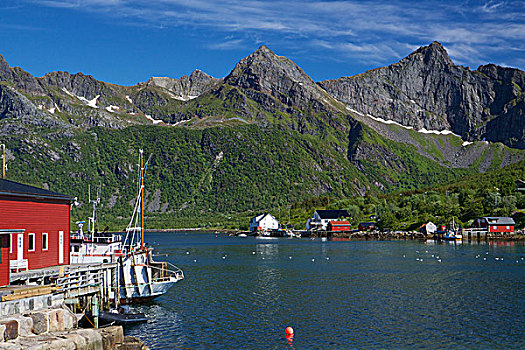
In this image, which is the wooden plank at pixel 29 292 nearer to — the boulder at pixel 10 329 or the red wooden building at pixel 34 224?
the boulder at pixel 10 329

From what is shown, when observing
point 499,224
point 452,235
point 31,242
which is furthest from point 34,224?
point 499,224

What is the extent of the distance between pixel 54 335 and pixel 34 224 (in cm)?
1829

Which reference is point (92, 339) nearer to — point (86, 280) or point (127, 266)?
point (86, 280)

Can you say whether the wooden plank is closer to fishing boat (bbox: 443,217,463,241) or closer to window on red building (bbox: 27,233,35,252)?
window on red building (bbox: 27,233,35,252)

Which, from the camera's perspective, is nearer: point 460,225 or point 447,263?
point 447,263

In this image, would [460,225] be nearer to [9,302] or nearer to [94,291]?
[94,291]

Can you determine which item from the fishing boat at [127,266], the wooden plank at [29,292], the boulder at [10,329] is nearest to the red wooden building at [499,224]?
the fishing boat at [127,266]

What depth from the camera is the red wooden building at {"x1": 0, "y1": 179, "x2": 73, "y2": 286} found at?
41.7 meters

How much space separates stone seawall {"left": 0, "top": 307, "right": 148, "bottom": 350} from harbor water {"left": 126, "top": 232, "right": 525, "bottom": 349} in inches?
271

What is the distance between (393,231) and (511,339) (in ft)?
508

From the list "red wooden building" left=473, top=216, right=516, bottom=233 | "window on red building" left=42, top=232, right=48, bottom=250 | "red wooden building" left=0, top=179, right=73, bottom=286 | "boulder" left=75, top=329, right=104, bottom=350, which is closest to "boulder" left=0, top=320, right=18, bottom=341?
"boulder" left=75, top=329, right=104, bottom=350

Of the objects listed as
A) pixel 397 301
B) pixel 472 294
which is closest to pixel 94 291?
pixel 397 301

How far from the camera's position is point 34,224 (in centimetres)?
4481

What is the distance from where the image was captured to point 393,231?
19188cm
